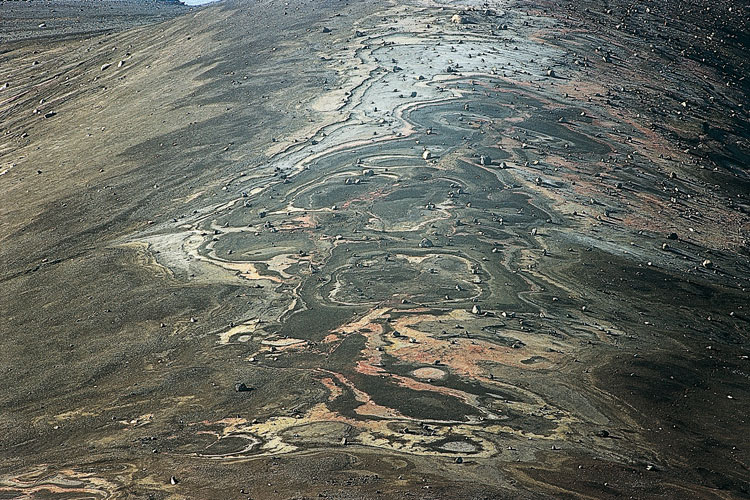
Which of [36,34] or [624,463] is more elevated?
[36,34]

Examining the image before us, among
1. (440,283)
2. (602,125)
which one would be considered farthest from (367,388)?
(602,125)

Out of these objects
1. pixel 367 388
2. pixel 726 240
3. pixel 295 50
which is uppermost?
pixel 295 50

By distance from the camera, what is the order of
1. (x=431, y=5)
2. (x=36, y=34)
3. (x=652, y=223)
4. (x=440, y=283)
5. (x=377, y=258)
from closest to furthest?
(x=440, y=283) < (x=377, y=258) < (x=652, y=223) < (x=431, y=5) < (x=36, y=34)

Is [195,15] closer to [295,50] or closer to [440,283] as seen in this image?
[295,50]

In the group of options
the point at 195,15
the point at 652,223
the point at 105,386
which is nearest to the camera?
the point at 105,386

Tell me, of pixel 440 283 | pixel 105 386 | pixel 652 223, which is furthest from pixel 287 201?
pixel 652 223

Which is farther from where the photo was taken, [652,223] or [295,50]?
[295,50]
